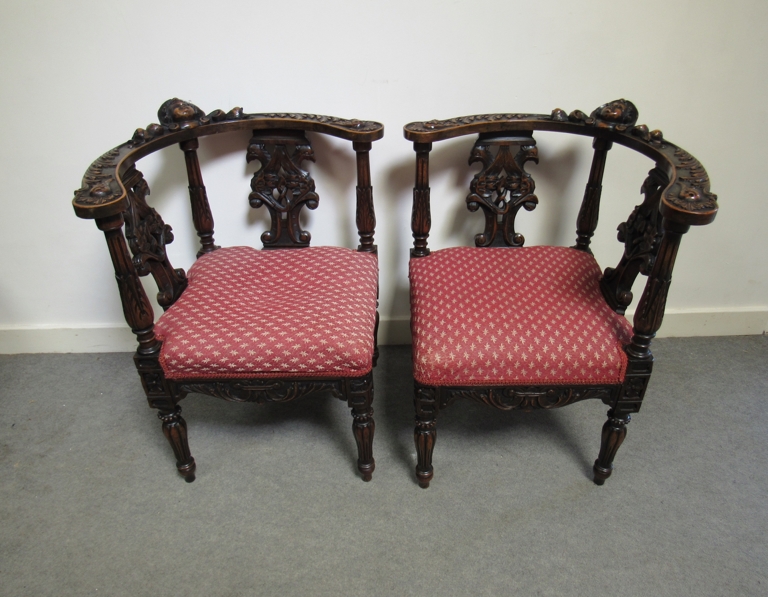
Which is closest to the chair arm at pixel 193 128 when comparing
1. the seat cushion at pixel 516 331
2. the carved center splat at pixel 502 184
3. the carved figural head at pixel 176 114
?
the carved figural head at pixel 176 114

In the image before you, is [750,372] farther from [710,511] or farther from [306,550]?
[306,550]

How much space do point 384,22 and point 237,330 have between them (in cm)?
91

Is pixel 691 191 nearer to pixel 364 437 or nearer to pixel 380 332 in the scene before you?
pixel 364 437

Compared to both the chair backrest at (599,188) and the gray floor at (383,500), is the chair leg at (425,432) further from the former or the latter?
the chair backrest at (599,188)

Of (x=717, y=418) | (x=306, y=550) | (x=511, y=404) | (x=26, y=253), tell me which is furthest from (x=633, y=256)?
(x=26, y=253)

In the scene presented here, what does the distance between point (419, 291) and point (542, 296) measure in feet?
0.98

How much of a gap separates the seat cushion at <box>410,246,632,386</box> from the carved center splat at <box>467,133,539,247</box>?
21 cm

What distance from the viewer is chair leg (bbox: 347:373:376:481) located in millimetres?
1234

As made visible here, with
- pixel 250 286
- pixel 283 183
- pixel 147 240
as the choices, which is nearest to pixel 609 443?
pixel 250 286

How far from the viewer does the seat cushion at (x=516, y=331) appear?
3.79 feet

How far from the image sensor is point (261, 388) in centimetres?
122

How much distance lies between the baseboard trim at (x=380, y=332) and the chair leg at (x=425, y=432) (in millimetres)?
633

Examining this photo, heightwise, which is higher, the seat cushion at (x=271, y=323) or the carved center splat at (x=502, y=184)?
the carved center splat at (x=502, y=184)

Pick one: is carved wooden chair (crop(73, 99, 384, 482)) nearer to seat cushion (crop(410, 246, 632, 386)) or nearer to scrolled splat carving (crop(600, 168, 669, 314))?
seat cushion (crop(410, 246, 632, 386))
